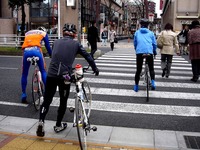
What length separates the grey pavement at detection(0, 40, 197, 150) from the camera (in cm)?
459

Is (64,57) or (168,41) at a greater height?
(168,41)

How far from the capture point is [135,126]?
551cm


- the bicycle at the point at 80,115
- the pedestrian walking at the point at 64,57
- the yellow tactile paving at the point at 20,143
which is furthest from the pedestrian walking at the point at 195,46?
the yellow tactile paving at the point at 20,143

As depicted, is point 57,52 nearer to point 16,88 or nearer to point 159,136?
point 159,136

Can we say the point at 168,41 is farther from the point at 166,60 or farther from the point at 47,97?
the point at 47,97

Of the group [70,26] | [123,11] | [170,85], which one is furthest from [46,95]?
[123,11]

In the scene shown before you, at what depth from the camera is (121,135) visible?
195 inches

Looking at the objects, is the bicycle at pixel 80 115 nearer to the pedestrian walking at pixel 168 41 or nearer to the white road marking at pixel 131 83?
the white road marking at pixel 131 83

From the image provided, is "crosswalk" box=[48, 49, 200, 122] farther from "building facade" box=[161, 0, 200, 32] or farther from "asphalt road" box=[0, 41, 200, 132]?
"building facade" box=[161, 0, 200, 32]

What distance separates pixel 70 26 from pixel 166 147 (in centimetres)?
237

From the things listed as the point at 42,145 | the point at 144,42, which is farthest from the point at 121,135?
the point at 144,42

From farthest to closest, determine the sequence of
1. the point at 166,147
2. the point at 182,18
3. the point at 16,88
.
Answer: the point at 182,18 < the point at 16,88 < the point at 166,147

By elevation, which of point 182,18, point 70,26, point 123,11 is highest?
point 123,11

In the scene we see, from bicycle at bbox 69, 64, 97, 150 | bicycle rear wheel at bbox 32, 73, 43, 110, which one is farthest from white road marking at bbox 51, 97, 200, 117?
bicycle at bbox 69, 64, 97, 150
